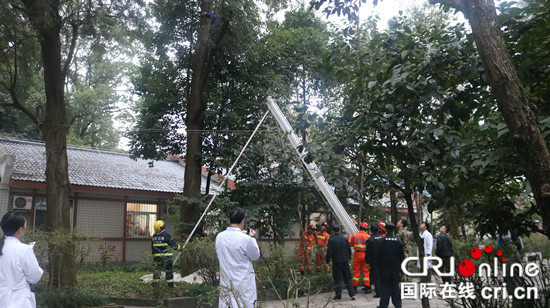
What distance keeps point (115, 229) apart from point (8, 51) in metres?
9.89

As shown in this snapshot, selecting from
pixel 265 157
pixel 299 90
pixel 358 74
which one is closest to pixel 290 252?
pixel 265 157

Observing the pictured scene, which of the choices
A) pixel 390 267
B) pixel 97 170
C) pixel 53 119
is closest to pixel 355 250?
pixel 390 267

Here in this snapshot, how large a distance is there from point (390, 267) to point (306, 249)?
5745 mm

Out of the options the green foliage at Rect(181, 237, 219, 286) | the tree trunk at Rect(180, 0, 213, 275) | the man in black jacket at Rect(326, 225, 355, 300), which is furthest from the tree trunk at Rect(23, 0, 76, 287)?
the man in black jacket at Rect(326, 225, 355, 300)

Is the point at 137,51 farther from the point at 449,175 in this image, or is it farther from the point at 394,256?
the point at 449,175

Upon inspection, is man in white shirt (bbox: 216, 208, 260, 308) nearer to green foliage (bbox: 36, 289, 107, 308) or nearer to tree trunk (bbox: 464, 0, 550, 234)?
tree trunk (bbox: 464, 0, 550, 234)

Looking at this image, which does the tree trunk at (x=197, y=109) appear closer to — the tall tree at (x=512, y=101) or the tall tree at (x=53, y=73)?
the tall tree at (x=53, y=73)

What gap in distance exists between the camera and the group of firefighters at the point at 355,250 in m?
11.7

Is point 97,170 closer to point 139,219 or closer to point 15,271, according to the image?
point 139,219

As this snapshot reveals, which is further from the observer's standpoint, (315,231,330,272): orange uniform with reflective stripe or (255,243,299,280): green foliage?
(315,231,330,272): orange uniform with reflective stripe

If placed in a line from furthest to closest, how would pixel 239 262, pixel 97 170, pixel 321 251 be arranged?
pixel 97 170 → pixel 321 251 → pixel 239 262

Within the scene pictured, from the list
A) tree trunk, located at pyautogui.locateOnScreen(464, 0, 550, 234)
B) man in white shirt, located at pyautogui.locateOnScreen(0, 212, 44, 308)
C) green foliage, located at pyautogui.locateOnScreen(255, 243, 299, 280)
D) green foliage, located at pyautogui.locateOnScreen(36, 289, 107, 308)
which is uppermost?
tree trunk, located at pyautogui.locateOnScreen(464, 0, 550, 234)

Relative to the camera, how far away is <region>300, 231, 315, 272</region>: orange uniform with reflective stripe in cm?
1329

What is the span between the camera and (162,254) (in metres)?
10.3
